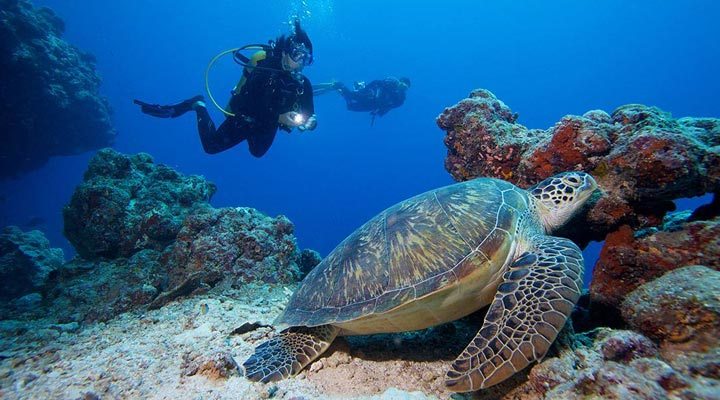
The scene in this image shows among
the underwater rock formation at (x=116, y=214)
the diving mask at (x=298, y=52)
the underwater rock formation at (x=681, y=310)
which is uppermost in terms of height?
the diving mask at (x=298, y=52)

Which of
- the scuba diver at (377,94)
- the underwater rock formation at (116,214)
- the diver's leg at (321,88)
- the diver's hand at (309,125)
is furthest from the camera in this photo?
the scuba diver at (377,94)

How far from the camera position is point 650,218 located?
3.25 m

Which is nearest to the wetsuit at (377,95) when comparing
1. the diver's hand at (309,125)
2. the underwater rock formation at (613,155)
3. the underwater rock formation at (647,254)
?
the diver's hand at (309,125)

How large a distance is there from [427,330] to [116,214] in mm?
6085

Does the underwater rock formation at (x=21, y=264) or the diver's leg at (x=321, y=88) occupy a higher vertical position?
the diver's leg at (x=321, y=88)

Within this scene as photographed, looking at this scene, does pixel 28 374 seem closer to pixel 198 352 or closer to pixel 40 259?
pixel 198 352

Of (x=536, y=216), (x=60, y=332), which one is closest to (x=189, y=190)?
(x=60, y=332)

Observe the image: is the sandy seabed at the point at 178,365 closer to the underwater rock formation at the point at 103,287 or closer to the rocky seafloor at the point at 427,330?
the rocky seafloor at the point at 427,330

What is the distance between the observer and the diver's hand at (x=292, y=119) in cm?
733

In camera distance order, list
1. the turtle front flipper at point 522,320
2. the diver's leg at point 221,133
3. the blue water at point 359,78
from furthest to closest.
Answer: the blue water at point 359,78
the diver's leg at point 221,133
the turtle front flipper at point 522,320

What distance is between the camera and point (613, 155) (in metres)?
3.30

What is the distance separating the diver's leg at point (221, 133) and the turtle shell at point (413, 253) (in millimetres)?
5825

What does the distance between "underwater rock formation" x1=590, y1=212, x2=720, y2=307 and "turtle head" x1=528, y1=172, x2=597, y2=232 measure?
517 millimetres

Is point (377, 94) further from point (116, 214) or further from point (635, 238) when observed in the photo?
point (635, 238)
